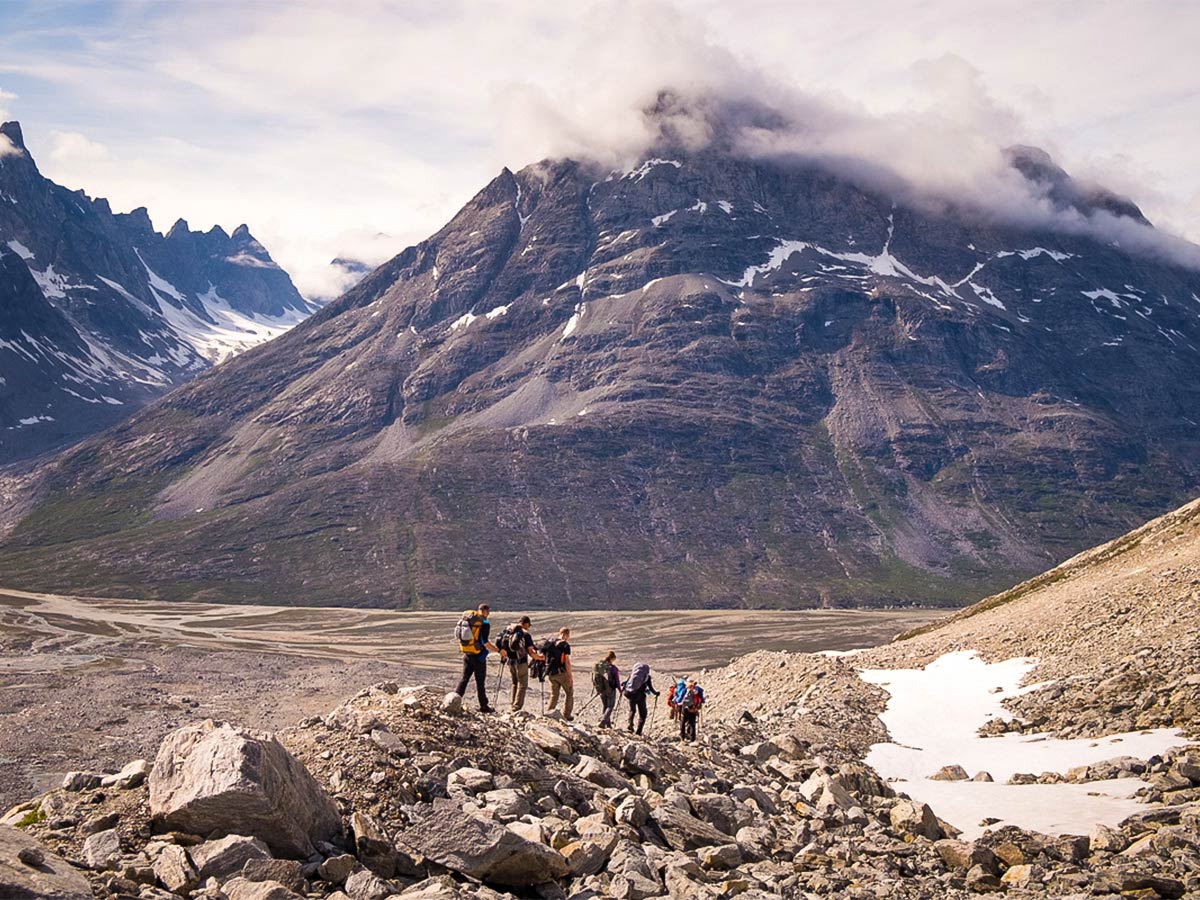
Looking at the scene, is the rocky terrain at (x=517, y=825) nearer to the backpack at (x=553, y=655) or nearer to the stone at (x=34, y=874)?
the stone at (x=34, y=874)

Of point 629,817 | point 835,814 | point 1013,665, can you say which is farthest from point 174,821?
point 1013,665

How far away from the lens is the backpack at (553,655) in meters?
34.3

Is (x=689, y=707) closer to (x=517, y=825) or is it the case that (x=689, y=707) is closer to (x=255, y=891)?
(x=517, y=825)

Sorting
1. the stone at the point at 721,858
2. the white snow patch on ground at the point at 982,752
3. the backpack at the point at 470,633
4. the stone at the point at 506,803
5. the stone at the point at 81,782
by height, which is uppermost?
the backpack at the point at 470,633

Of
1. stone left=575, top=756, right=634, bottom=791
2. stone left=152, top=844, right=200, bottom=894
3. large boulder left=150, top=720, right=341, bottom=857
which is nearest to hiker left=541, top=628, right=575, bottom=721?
stone left=575, top=756, right=634, bottom=791

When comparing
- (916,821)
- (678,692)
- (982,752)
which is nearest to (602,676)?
(678,692)

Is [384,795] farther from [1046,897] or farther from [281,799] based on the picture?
[1046,897]

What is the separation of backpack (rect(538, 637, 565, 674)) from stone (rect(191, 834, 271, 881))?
55.8 ft

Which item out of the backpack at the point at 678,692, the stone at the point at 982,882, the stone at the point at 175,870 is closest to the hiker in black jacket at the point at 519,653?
the backpack at the point at 678,692

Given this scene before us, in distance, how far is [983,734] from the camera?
43219mm

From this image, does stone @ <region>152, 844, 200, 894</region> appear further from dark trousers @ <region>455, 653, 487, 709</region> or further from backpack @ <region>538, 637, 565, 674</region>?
backpack @ <region>538, 637, 565, 674</region>

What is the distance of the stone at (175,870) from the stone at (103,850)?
0.70 metres

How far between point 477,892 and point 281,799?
151 inches

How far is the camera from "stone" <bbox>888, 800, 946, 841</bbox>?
87.6 ft
